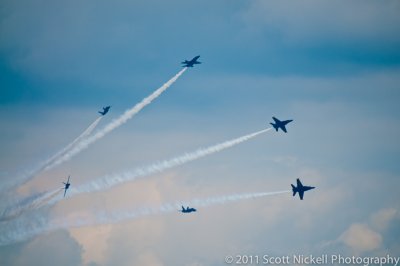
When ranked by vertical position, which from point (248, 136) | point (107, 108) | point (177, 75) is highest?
point (177, 75)

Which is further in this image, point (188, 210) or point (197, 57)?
point (188, 210)

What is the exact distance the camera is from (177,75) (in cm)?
13050

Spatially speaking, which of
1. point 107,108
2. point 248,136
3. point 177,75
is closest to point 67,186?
point 107,108

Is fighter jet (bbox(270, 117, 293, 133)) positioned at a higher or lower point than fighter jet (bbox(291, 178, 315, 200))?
higher

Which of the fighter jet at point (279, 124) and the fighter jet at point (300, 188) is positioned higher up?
the fighter jet at point (279, 124)

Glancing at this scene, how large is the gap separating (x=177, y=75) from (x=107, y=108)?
21.9 metres

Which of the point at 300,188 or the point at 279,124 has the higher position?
the point at 279,124

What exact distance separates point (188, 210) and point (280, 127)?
48166mm

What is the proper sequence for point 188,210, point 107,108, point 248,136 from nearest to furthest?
1. point 248,136
2. point 107,108
3. point 188,210

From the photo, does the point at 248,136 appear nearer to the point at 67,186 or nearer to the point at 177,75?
the point at 177,75

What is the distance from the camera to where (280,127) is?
12719 centimetres

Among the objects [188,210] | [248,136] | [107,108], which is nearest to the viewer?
[248,136]

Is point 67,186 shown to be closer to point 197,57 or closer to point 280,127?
point 197,57

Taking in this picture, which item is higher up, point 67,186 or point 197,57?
point 197,57
